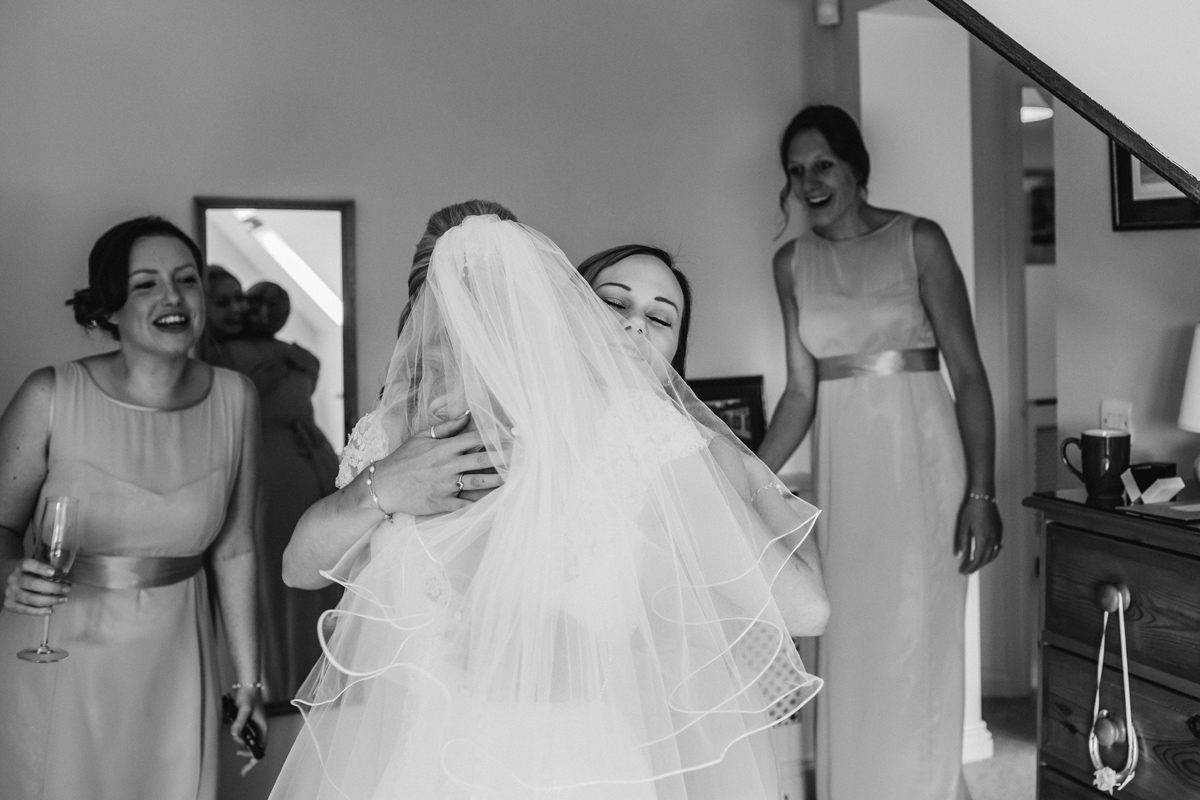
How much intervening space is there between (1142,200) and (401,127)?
188 cm

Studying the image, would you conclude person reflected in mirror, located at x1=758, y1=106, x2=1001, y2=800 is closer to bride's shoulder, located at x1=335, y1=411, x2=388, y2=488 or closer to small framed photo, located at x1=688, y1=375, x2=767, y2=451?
small framed photo, located at x1=688, y1=375, x2=767, y2=451

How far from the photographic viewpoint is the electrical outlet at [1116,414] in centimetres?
259

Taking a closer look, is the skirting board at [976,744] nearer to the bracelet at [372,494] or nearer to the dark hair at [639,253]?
the dark hair at [639,253]

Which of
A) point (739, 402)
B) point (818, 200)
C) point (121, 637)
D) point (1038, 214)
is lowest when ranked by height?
point (121, 637)

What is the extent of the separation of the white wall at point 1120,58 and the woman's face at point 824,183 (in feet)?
4.83

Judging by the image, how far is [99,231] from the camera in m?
2.93

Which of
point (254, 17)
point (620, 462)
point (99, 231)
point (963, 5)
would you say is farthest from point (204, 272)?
point (963, 5)

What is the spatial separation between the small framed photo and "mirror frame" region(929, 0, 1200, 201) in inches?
78.0

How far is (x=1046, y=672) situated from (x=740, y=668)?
1062 millimetres

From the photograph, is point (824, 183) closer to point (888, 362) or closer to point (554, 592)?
point (888, 362)

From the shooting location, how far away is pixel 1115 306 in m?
2.63

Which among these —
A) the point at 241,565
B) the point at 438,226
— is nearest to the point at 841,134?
the point at 438,226

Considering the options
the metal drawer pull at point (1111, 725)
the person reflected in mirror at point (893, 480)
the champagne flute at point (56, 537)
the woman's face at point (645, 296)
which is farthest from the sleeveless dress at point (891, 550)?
the champagne flute at point (56, 537)

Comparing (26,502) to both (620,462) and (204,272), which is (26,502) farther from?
(620,462)
